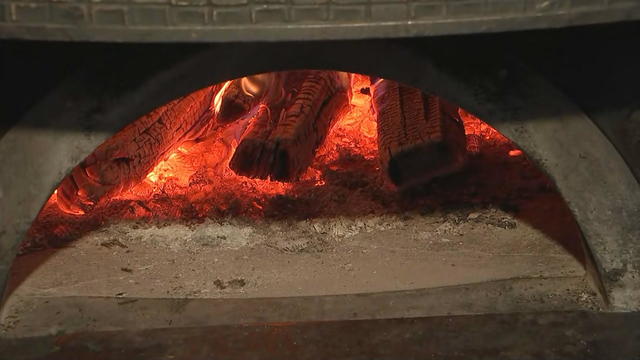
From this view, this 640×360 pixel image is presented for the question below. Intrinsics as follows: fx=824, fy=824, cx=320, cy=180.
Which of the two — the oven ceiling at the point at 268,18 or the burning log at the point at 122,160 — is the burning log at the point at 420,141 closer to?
the burning log at the point at 122,160

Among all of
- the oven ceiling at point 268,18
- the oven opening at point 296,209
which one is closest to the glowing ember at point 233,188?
the oven opening at point 296,209

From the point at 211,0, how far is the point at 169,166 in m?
1.28

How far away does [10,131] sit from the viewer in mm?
1425

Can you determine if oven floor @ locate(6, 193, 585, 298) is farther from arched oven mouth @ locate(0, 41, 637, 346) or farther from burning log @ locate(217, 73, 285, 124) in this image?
burning log @ locate(217, 73, 285, 124)

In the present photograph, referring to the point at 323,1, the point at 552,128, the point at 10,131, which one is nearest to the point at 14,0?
the point at 323,1

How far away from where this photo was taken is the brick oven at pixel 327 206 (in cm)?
99

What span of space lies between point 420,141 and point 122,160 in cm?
72

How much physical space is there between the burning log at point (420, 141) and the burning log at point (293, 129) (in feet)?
0.55

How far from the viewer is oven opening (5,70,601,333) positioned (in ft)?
5.57

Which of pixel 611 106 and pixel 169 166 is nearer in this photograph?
pixel 611 106

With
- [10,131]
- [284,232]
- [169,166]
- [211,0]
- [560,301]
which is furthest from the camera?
[169,166]

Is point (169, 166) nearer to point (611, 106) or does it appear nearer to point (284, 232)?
point (284, 232)

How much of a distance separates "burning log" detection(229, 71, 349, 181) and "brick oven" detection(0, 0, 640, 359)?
2 centimetres

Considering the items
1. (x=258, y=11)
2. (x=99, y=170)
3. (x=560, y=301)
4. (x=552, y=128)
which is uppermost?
(x=258, y=11)
